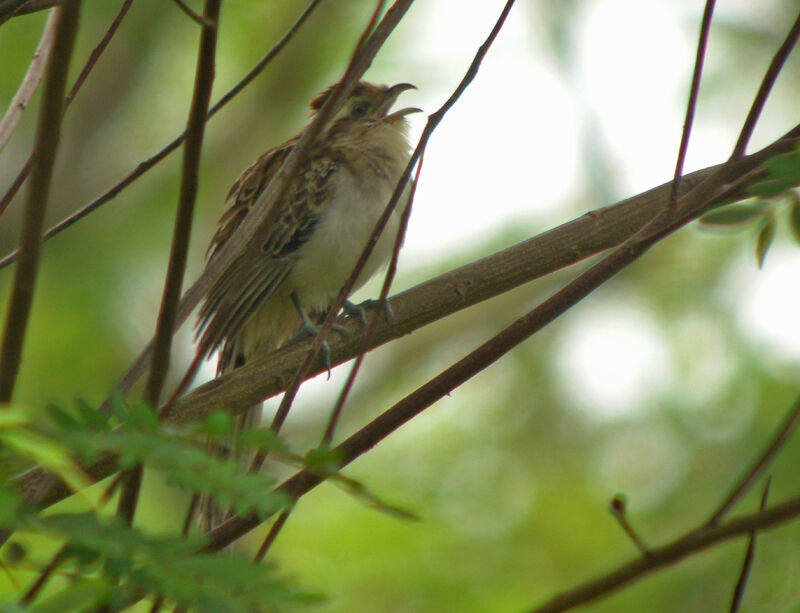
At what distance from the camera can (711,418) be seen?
11.3 metres

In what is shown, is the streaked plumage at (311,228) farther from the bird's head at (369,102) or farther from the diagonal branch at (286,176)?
the diagonal branch at (286,176)

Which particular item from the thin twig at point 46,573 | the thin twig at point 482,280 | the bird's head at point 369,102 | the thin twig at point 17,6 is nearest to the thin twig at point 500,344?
the thin twig at point 46,573

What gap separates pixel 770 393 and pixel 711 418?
1.04 m

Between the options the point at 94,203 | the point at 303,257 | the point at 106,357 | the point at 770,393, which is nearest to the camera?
the point at 94,203

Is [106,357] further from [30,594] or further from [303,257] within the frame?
[30,594]

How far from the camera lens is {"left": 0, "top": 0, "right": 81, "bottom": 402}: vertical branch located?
5.33 ft

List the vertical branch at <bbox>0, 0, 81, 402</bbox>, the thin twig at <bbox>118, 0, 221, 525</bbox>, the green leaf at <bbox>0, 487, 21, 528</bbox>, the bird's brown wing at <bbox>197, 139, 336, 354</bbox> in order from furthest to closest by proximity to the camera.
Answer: the bird's brown wing at <bbox>197, 139, 336, 354</bbox>, the thin twig at <bbox>118, 0, 221, 525</bbox>, the vertical branch at <bbox>0, 0, 81, 402</bbox>, the green leaf at <bbox>0, 487, 21, 528</bbox>

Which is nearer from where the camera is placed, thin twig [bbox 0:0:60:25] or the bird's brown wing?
thin twig [bbox 0:0:60:25]

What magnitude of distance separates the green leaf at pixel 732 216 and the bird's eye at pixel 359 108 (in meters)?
5.03

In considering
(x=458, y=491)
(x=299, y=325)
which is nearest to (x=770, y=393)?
(x=458, y=491)

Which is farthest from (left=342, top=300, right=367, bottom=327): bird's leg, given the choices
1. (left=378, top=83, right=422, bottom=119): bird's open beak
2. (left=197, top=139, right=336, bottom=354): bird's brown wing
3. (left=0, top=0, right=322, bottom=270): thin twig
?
(left=378, top=83, right=422, bottom=119): bird's open beak

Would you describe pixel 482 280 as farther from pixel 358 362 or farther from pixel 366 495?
pixel 366 495

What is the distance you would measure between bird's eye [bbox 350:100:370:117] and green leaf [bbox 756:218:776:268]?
501cm

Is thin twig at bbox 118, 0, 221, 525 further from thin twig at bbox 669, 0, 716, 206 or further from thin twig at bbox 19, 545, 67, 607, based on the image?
thin twig at bbox 669, 0, 716, 206
